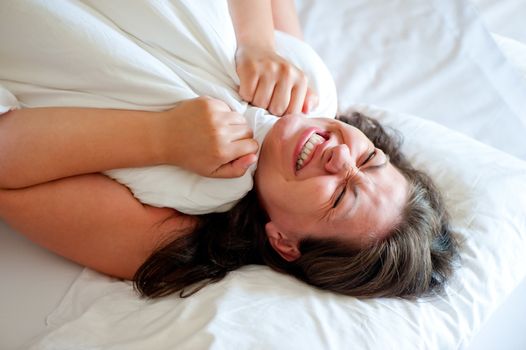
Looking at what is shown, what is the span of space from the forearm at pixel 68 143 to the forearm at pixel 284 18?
1.62 feet

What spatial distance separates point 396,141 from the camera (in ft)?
4.38

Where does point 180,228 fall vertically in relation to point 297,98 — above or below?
below

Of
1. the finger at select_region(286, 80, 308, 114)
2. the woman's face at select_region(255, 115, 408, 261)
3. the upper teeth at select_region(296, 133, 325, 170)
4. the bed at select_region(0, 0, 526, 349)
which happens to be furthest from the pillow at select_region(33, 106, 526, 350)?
the finger at select_region(286, 80, 308, 114)

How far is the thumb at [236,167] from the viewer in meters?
1.05

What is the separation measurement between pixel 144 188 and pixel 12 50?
0.34 m

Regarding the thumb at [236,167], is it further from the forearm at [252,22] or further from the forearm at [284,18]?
the forearm at [284,18]

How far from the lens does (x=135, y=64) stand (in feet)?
3.54

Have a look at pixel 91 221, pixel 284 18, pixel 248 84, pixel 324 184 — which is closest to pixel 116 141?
pixel 91 221

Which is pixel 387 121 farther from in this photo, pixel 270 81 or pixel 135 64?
pixel 135 64

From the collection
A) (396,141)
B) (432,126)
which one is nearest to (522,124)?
(432,126)

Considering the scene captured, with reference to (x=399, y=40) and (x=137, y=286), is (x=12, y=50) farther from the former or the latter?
(x=399, y=40)

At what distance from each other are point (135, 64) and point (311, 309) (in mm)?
530

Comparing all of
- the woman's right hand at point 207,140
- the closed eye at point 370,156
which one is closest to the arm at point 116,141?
the woman's right hand at point 207,140

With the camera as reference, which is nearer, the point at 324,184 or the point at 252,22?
the point at 324,184
